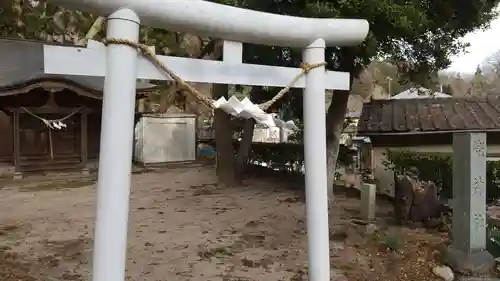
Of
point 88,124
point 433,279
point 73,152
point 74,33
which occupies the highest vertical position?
point 74,33

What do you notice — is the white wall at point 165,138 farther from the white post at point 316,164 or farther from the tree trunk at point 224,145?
the white post at point 316,164

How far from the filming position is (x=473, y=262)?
504 centimetres

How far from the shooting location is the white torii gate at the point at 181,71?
233 cm

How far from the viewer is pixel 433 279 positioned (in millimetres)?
4988

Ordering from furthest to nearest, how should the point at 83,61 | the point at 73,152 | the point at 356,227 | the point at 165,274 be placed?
the point at 73,152
the point at 356,227
the point at 165,274
the point at 83,61

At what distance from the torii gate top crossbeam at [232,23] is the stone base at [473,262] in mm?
3223

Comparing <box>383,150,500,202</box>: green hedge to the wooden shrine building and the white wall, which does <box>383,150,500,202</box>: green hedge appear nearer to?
the wooden shrine building

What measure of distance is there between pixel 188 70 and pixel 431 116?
8.68 metres

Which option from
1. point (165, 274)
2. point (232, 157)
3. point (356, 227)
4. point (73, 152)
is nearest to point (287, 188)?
point (232, 157)

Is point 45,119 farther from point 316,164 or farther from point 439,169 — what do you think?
point 316,164

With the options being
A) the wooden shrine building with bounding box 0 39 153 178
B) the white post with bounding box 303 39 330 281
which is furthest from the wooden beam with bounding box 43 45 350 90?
the wooden shrine building with bounding box 0 39 153 178

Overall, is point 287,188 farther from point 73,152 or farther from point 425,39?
point 73,152

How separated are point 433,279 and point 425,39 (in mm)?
4701

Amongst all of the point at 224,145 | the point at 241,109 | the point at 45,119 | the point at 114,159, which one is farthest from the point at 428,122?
the point at 45,119
